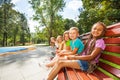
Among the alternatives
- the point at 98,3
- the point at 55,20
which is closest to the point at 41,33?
the point at 55,20

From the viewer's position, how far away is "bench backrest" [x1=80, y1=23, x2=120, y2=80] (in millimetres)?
2441

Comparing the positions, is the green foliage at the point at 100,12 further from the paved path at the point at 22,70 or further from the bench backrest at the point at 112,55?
the bench backrest at the point at 112,55

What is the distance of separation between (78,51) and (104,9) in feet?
82.8

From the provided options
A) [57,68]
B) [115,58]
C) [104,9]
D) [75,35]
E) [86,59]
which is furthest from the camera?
[104,9]

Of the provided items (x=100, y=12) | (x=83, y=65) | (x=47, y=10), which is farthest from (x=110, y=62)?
(x=47, y=10)

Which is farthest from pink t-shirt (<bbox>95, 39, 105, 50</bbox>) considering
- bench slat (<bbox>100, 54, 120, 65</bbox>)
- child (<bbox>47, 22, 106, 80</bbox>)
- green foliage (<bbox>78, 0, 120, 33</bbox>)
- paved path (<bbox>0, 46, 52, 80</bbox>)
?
green foliage (<bbox>78, 0, 120, 33</bbox>)

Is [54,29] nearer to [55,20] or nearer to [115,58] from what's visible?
[55,20]

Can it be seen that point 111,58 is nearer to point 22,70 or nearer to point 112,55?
point 112,55

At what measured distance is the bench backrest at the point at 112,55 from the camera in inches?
96.1

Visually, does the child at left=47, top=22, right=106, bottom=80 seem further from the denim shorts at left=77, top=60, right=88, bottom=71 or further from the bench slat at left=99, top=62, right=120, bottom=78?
the bench slat at left=99, top=62, right=120, bottom=78

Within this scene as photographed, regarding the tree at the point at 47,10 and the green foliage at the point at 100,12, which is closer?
the green foliage at the point at 100,12

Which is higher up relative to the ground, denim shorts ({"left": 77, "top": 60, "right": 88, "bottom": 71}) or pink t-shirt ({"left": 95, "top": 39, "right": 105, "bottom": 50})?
pink t-shirt ({"left": 95, "top": 39, "right": 105, "bottom": 50})

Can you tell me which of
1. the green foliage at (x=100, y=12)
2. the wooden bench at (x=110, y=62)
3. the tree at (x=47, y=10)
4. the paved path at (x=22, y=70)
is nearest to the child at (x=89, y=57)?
the wooden bench at (x=110, y=62)

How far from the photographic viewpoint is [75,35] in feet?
14.1
